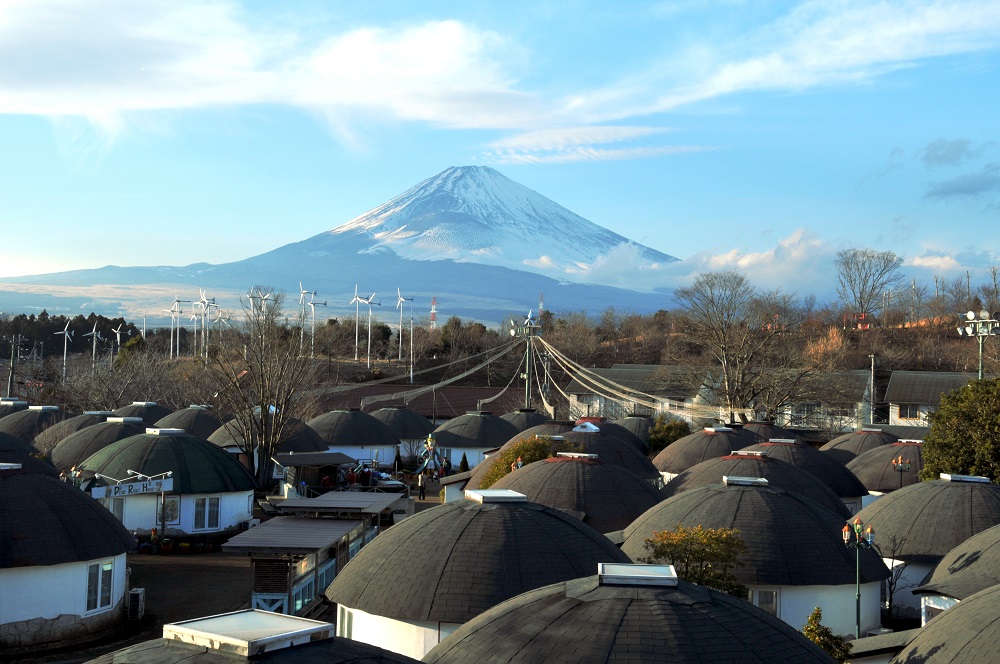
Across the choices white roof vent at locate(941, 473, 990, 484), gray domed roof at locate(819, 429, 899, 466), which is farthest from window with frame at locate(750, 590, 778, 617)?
gray domed roof at locate(819, 429, 899, 466)

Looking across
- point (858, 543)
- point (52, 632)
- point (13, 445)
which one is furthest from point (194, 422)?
point (858, 543)

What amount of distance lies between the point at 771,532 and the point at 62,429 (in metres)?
45.6

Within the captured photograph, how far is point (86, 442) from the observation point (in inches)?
2116

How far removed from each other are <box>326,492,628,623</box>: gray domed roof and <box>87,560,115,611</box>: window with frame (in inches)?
349

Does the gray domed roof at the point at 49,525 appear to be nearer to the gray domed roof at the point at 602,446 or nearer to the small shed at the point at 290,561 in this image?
the small shed at the point at 290,561

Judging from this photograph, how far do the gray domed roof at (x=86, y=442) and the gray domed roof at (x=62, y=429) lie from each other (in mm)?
3020

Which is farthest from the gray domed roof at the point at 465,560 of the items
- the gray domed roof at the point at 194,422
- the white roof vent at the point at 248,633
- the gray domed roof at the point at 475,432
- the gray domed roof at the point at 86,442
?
the gray domed roof at the point at 475,432

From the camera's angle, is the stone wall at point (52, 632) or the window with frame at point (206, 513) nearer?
the stone wall at point (52, 632)

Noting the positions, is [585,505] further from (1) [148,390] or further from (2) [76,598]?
(1) [148,390]

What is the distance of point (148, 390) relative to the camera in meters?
86.4

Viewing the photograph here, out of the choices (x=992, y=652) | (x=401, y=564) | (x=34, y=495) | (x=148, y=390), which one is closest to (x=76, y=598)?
(x=34, y=495)

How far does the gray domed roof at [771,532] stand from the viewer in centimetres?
2811

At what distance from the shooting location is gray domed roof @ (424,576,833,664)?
15.7 m

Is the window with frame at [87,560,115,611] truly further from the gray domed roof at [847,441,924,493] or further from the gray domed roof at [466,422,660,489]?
the gray domed roof at [847,441,924,493]
